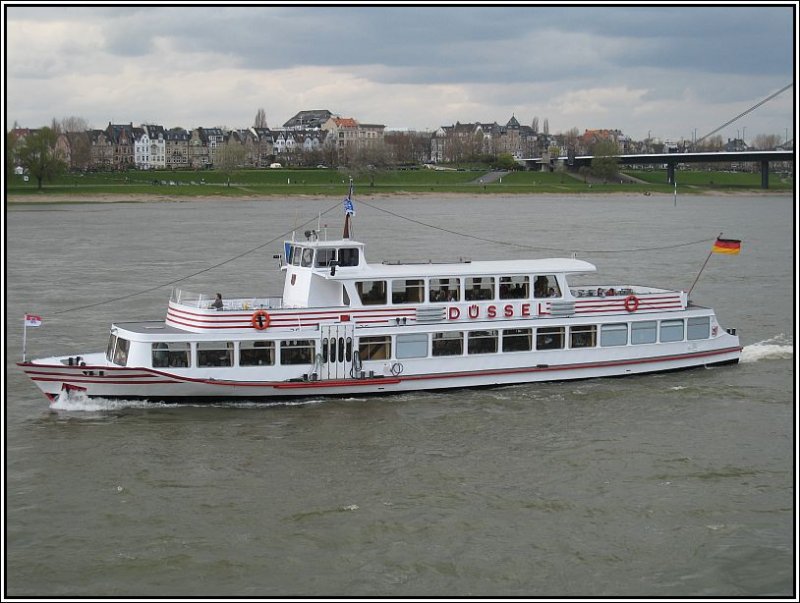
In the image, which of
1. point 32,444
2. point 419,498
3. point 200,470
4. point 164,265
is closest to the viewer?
point 419,498

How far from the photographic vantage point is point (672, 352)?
3222cm

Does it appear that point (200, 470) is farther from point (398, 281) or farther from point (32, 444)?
point (398, 281)

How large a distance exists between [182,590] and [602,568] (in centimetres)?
727

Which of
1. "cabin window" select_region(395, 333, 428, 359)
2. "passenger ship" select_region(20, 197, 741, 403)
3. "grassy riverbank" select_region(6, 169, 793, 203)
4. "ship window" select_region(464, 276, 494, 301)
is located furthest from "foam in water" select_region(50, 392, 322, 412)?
"grassy riverbank" select_region(6, 169, 793, 203)

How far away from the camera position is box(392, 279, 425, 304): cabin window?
2939 centimetres

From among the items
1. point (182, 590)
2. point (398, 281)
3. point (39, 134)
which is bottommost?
point (182, 590)

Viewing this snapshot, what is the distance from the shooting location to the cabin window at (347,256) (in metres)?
29.3

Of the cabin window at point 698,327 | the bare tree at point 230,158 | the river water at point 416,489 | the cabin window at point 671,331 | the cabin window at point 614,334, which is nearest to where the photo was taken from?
the river water at point 416,489

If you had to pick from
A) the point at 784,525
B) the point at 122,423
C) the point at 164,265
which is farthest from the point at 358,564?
the point at 164,265

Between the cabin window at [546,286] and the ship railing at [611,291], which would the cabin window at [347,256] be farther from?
the ship railing at [611,291]

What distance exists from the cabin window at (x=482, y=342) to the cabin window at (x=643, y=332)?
476 centimetres

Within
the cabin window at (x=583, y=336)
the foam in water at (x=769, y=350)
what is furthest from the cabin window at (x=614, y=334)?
the foam in water at (x=769, y=350)

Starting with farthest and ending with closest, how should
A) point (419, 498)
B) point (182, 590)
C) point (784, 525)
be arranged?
point (419, 498)
point (784, 525)
point (182, 590)

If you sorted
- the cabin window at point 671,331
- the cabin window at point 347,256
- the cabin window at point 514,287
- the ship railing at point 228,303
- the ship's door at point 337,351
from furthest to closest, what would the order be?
the cabin window at point 671,331, the cabin window at point 514,287, the cabin window at point 347,256, the ship railing at point 228,303, the ship's door at point 337,351
